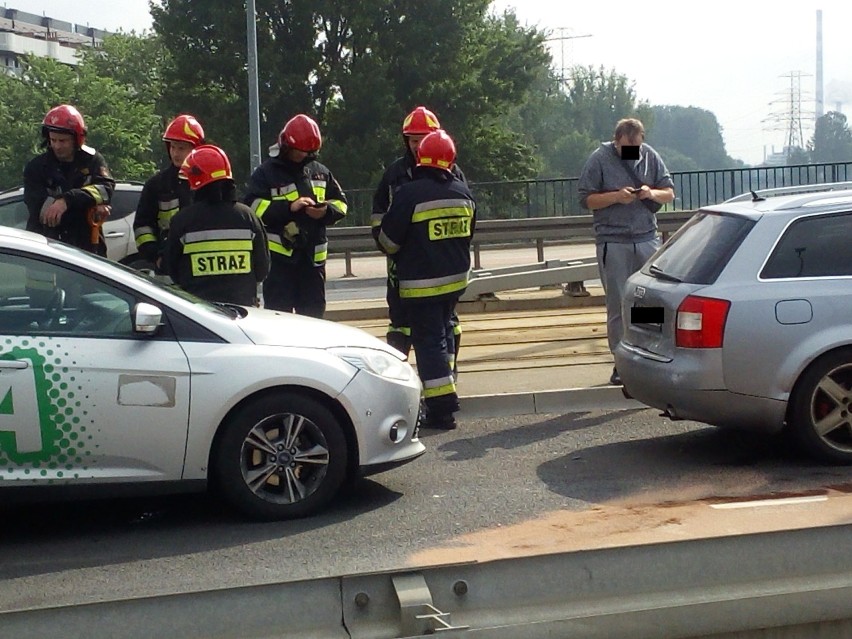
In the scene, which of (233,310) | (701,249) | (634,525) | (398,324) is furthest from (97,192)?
(634,525)

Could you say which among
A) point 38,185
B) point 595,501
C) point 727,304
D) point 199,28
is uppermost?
point 199,28

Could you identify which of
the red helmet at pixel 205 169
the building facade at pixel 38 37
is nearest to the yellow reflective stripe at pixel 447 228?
the red helmet at pixel 205 169

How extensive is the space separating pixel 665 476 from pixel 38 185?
4663 millimetres

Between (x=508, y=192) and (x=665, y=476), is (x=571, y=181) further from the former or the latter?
(x=665, y=476)

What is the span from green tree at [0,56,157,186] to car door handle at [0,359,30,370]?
5749cm

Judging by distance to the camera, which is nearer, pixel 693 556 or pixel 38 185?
pixel 693 556

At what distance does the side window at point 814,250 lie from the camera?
7.31m

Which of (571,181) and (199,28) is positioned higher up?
(199,28)

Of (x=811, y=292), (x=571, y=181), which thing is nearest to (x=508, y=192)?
(x=571, y=181)

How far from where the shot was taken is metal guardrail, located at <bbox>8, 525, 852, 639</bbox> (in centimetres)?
323

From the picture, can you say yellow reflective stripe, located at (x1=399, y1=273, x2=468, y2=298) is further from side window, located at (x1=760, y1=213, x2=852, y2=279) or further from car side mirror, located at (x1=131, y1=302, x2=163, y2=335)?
car side mirror, located at (x1=131, y1=302, x2=163, y2=335)

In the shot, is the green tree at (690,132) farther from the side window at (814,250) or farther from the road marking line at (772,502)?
the road marking line at (772,502)

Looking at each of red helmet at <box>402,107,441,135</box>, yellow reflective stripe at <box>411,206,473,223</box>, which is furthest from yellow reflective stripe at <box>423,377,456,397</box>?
red helmet at <box>402,107,441,135</box>

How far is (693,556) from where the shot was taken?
3490mm
